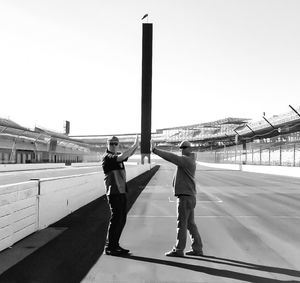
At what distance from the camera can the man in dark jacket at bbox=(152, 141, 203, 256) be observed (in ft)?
23.1

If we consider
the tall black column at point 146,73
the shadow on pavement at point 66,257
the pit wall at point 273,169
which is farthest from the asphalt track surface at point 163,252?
the tall black column at point 146,73

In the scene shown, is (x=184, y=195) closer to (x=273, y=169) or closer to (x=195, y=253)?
(x=195, y=253)

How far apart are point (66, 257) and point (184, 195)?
2.11m

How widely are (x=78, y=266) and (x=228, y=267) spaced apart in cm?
216

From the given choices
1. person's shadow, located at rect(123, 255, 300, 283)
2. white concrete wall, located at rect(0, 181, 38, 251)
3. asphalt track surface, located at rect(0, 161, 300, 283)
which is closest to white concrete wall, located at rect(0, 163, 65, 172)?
asphalt track surface, located at rect(0, 161, 300, 283)

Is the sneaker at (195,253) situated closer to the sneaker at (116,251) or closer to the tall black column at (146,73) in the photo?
the sneaker at (116,251)

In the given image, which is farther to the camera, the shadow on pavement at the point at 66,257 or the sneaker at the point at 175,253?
the sneaker at the point at 175,253

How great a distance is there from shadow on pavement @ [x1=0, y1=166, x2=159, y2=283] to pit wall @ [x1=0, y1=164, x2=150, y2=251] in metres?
0.59

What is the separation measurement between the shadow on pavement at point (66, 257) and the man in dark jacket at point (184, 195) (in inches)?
53.2

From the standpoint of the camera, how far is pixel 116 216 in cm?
724

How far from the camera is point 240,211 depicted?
536 inches

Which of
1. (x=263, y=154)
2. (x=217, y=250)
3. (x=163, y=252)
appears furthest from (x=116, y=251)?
(x=263, y=154)

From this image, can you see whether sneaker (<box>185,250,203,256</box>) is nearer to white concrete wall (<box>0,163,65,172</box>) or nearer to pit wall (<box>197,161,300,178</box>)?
white concrete wall (<box>0,163,65,172</box>)

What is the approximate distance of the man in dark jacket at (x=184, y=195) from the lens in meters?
7.04
